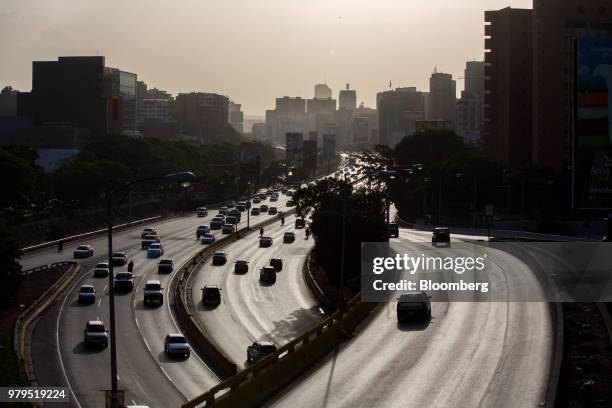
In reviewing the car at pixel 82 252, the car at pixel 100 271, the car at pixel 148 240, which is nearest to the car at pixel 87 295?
the car at pixel 100 271

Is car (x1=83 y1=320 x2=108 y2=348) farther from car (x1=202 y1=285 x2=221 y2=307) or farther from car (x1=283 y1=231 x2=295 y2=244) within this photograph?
car (x1=283 y1=231 x2=295 y2=244)

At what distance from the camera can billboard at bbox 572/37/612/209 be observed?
122 feet

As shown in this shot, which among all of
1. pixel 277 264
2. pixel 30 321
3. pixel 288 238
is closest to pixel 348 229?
pixel 277 264

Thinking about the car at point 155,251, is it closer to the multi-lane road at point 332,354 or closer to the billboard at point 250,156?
the multi-lane road at point 332,354

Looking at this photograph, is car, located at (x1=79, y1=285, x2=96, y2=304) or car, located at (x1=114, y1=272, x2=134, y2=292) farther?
car, located at (x1=114, y1=272, x2=134, y2=292)

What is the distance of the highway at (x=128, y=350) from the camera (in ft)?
123

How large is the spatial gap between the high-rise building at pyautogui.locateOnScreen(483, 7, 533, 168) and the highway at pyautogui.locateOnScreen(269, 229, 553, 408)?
87523mm

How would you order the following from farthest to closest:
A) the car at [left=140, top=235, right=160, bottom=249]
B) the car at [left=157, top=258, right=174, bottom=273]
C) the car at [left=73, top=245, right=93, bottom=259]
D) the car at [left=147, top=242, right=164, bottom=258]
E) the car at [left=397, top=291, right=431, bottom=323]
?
the car at [left=140, top=235, right=160, bottom=249] < the car at [left=147, top=242, right=164, bottom=258] < the car at [left=73, top=245, right=93, bottom=259] < the car at [left=157, top=258, right=174, bottom=273] < the car at [left=397, top=291, right=431, bottom=323]

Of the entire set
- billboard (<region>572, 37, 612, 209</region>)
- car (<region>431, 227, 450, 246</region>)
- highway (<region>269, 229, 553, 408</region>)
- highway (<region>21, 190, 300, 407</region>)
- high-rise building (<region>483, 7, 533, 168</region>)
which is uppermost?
high-rise building (<region>483, 7, 533, 168</region>)

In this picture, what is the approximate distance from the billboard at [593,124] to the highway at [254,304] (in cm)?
1513

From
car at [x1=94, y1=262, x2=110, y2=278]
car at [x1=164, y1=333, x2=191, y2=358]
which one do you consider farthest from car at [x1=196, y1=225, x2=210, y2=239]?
car at [x1=164, y1=333, x2=191, y2=358]

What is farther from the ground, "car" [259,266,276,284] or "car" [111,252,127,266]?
"car" [111,252,127,266]

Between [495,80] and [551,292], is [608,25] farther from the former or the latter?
[551,292]

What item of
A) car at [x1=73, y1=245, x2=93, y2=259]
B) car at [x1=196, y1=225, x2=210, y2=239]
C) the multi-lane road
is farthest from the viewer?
car at [x1=196, y1=225, x2=210, y2=239]
